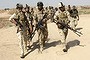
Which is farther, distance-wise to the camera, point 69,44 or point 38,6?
point 69,44

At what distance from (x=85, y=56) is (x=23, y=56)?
8.32ft

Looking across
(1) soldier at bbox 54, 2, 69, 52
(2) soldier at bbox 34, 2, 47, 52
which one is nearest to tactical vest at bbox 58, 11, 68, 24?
(1) soldier at bbox 54, 2, 69, 52

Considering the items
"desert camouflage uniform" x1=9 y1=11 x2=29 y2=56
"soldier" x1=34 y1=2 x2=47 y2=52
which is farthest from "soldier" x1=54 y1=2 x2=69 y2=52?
"desert camouflage uniform" x1=9 y1=11 x2=29 y2=56

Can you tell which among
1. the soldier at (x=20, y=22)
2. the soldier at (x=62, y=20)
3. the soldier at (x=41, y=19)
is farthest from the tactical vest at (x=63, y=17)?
the soldier at (x=20, y=22)

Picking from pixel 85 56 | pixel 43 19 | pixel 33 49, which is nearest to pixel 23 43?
pixel 33 49

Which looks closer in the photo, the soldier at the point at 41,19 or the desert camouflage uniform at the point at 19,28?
the desert camouflage uniform at the point at 19,28

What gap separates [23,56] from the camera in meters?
9.94

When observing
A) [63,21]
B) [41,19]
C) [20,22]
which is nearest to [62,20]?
[63,21]

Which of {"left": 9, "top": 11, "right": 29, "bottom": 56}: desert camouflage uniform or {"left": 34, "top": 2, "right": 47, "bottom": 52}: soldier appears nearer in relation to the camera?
{"left": 9, "top": 11, "right": 29, "bottom": 56}: desert camouflage uniform

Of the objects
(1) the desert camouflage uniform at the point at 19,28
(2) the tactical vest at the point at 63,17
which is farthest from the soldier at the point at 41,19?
(2) the tactical vest at the point at 63,17

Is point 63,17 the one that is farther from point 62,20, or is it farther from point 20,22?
point 20,22

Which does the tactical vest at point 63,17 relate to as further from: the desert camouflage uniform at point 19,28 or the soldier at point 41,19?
the desert camouflage uniform at point 19,28

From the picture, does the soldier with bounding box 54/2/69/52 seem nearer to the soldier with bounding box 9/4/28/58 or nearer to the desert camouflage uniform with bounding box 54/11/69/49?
the desert camouflage uniform with bounding box 54/11/69/49

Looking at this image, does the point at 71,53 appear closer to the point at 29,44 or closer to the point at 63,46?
the point at 63,46
